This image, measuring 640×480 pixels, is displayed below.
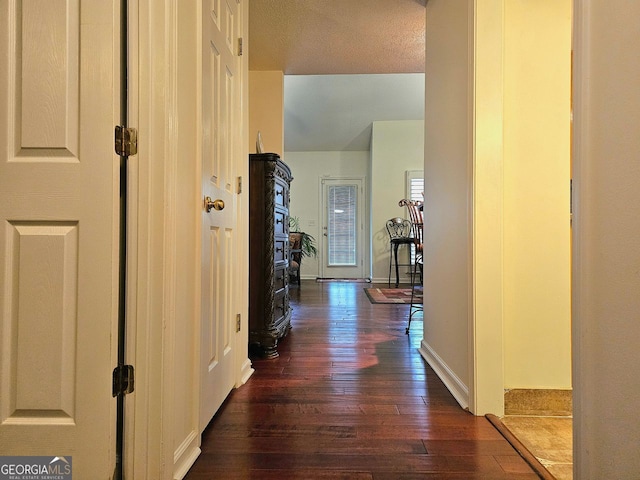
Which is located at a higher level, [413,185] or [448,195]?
[413,185]

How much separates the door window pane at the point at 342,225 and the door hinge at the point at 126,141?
662 cm

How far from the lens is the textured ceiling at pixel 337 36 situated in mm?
2420

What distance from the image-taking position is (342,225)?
7590mm

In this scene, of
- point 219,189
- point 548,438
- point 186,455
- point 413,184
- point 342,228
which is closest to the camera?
point 186,455

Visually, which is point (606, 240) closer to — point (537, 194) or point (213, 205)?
point (537, 194)

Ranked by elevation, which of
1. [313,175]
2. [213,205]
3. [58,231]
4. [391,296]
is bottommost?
[391,296]

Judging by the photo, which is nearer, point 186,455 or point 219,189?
point 186,455

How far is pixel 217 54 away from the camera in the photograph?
150 centimetres

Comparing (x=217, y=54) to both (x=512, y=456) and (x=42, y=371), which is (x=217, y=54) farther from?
(x=512, y=456)

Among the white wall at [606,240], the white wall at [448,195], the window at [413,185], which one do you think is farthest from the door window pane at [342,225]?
the white wall at [606,240]

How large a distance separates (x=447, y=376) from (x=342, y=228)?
5.90 m

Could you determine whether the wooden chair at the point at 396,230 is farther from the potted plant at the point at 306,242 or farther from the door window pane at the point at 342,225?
the potted plant at the point at 306,242

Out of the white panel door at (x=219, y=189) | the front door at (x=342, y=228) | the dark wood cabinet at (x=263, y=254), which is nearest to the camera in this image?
the white panel door at (x=219, y=189)

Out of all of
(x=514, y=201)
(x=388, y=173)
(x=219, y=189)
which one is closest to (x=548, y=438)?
(x=514, y=201)
